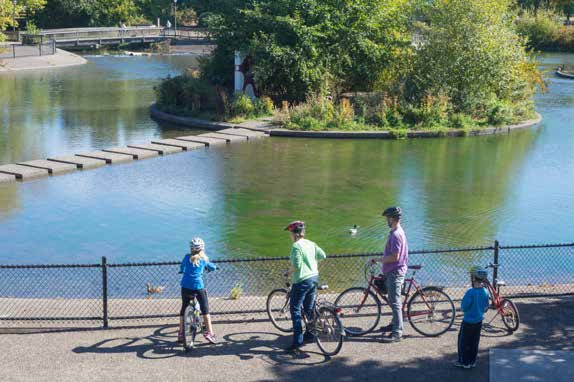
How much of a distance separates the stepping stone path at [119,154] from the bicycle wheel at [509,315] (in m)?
15.3

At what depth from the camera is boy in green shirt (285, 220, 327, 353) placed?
9.29 meters

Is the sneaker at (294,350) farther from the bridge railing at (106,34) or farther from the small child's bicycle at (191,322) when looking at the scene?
the bridge railing at (106,34)

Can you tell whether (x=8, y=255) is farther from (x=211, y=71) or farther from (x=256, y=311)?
(x=211, y=71)

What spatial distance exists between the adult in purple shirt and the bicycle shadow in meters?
1.09

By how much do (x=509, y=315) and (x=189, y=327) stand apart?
431cm

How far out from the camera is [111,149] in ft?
82.1

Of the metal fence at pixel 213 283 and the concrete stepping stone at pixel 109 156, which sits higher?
the concrete stepping stone at pixel 109 156

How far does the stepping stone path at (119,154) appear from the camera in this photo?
21.7 m

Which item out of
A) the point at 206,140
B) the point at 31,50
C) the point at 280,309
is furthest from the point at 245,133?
the point at 31,50

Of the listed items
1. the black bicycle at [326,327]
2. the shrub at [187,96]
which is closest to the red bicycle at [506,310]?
the black bicycle at [326,327]

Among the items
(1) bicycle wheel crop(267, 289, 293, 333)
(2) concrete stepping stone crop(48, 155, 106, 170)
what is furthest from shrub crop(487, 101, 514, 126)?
(1) bicycle wheel crop(267, 289, 293, 333)

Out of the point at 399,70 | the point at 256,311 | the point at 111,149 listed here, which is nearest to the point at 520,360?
the point at 256,311

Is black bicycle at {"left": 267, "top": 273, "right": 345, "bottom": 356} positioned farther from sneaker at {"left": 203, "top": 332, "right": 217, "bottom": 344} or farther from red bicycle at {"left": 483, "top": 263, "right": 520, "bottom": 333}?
red bicycle at {"left": 483, "top": 263, "right": 520, "bottom": 333}

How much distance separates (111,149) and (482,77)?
52.4 ft
